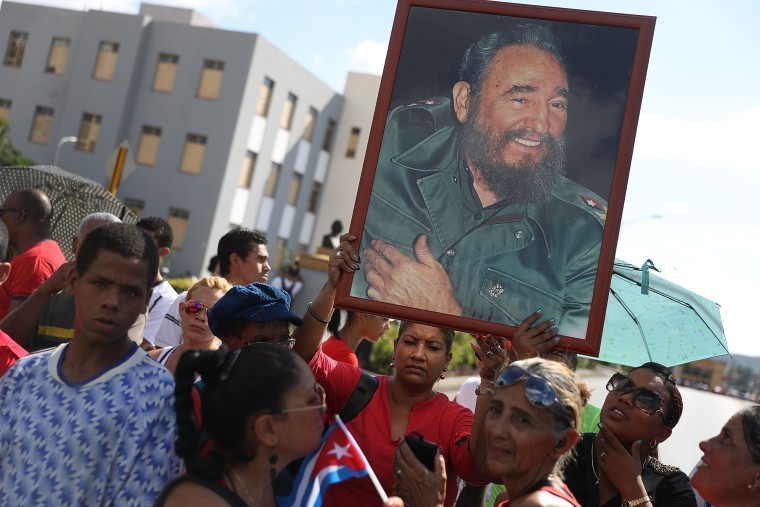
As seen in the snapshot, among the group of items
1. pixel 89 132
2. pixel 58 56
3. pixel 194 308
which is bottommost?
pixel 194 308

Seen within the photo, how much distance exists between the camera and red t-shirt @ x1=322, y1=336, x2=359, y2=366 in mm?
5402

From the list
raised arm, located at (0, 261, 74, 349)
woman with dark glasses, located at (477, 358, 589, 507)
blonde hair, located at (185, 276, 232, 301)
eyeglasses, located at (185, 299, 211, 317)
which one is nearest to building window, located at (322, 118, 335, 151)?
blonde hair, located at (185, 276, 232, 301)

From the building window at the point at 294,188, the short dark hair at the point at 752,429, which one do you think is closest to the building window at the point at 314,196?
the building window at the point at 294,188

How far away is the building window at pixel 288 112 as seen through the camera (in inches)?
1452

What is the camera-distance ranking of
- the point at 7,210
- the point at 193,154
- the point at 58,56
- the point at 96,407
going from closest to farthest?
the point at 96,407 < the point at 7,210 < the point at 193,154 < the point at 58,56

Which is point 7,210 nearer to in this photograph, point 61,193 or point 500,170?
point 61,193

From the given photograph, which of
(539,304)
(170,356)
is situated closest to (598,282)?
(539,304)

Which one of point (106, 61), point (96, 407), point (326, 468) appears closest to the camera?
point (96, 407)

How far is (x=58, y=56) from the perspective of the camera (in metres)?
38.1

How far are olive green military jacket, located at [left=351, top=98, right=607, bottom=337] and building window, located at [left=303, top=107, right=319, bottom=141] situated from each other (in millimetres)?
35284

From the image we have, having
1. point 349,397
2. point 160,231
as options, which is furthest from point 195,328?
point 160,231

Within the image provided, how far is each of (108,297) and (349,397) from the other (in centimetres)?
144

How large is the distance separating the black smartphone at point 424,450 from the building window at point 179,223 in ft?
106

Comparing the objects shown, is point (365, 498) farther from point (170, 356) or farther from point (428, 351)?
point (170, 356)
